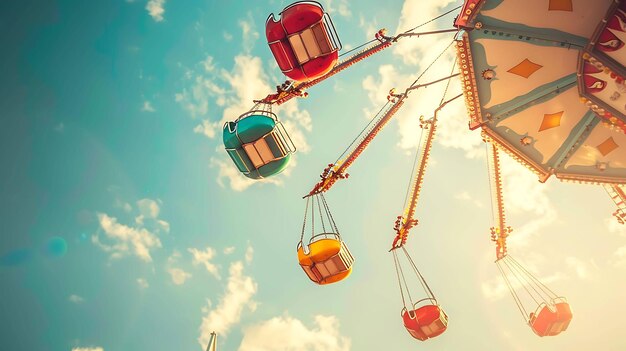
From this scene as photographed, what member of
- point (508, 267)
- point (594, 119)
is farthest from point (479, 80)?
point (508, 267)

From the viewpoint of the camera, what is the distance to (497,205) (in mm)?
10125

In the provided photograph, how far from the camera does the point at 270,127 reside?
26.2 ft

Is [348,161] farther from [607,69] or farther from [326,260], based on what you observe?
[607,69]

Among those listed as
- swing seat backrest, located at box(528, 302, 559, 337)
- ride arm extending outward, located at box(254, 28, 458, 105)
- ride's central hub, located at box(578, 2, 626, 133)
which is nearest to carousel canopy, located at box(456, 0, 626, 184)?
ride's central hub, located at box(578, 2, 626, 133)

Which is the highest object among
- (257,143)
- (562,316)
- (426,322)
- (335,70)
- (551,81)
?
A: (335,70)

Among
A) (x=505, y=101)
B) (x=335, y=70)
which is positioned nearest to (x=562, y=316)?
(x=505, y=101)

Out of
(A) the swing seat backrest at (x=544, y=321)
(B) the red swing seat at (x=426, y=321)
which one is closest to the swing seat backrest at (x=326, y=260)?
(B) the red swing seat at (x=426, y=321)

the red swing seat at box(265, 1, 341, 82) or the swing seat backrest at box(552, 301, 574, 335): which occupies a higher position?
the red swing seat at box(265, 1, 341, 82)

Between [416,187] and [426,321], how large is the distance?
11.7ft

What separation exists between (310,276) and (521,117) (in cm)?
689

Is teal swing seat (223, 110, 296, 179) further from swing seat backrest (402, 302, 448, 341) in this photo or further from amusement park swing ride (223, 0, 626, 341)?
swing seat backrest (402, 302, 448, 341)

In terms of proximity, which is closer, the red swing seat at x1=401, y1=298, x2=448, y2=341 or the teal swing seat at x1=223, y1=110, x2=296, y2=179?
the teal swing seat at x1=223, y1=110, x2=296, y2=179

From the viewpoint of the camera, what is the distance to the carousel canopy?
7.07m

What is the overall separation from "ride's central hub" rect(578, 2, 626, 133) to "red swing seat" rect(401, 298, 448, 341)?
6.07m
